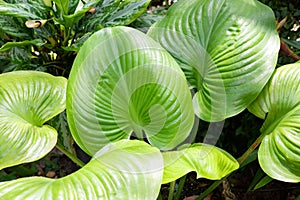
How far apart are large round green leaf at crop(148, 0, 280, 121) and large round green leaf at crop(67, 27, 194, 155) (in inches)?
3.6

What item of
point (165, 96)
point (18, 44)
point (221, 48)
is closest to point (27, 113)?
point (18, 44)

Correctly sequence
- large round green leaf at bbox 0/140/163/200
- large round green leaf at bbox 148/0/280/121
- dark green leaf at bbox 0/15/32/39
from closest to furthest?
large round green leaf at bbox 0/140/163/200, large round green leaf at bbox 148/0/280/121, dark green leaf at bbox 0/15/32/39

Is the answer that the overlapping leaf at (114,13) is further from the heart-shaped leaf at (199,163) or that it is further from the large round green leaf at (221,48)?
the heart-shaped leaf at (199,163)

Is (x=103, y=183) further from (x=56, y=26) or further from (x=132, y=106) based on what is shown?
(x=56, y=26)

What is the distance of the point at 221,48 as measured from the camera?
30.8 inches

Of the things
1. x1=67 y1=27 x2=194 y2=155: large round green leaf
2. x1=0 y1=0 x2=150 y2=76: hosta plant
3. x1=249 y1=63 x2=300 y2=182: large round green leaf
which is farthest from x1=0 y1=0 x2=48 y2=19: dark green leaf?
x1=249 y1=63 x2=300 y2=182: large round green leaf

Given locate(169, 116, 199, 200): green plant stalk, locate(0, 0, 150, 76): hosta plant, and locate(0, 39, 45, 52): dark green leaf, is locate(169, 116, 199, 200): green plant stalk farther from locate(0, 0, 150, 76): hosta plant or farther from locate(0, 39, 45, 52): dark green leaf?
locate(0, 39, 45, 52): dark green leaf

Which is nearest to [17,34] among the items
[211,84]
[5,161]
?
[5,161]

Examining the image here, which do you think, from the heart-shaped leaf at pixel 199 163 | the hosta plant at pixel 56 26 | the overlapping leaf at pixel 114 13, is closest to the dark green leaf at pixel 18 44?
the hosta plant at pixel 56 26

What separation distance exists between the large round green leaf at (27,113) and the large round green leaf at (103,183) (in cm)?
11

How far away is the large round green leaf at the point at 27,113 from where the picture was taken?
658 millimetres

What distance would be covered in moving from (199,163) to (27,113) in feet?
1.12

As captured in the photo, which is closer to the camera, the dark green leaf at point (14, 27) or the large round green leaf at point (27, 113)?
the large round green leaf at point (27, 113)

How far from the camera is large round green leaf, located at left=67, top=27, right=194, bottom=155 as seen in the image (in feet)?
2.22
